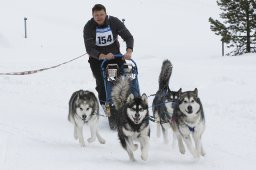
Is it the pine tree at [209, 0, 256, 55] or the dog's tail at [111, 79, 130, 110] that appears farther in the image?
the pine tree at [209, 0, 256, 55]

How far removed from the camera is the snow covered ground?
568 centimetres

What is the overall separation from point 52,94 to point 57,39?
455 inches

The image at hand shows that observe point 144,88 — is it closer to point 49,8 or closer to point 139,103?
point 139,103

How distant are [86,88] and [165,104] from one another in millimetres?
5017

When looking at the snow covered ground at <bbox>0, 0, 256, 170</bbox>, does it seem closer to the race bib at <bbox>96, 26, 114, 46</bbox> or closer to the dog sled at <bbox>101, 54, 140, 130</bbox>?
the dog sled at <bbox>101, 54, 140, 130</bbox>

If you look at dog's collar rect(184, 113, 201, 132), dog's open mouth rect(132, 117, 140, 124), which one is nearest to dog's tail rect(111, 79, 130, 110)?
dog's open mouth rect(132, 117, 140, 124)

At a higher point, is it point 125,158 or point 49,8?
point 49,8

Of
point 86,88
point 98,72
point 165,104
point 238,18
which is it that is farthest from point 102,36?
point 238,18

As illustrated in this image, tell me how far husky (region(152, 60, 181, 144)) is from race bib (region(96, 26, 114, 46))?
935mm

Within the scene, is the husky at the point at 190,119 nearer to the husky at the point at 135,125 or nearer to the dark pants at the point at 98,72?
the husky at the point at 135,125

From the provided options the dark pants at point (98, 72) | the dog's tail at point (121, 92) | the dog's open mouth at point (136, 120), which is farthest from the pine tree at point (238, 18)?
the dog's open mouth at point (136, 120)

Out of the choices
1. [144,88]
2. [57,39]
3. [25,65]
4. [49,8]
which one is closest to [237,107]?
[144,88]

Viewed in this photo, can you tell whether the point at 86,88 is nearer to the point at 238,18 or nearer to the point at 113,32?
the point at 113,32

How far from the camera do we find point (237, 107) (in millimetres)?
8719
